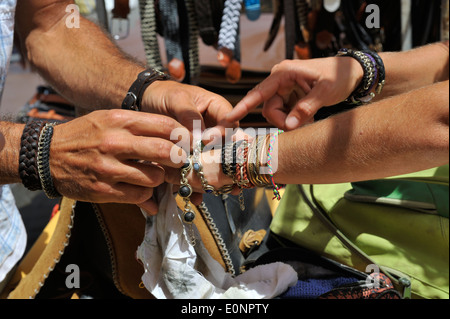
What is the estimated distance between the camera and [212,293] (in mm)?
985

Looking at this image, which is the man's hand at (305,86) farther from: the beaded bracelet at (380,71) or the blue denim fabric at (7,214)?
the blue denim fabric at (7,214)

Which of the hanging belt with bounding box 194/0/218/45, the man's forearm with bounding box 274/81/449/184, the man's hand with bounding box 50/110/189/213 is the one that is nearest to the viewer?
the man's forearm with bounding box 274/81/449/184

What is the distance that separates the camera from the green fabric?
0.96m

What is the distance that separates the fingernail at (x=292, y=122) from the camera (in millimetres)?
1020

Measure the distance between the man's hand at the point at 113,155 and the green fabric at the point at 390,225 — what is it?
38 cm

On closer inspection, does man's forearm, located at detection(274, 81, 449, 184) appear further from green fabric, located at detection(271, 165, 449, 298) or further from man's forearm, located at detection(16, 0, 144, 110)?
man's forearm, located at detection(16, 0, 144, 110)

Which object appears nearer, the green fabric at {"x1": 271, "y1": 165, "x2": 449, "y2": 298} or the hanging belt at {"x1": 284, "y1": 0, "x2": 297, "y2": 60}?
the green fabric at {"x1": 271, "y1": 165, "x2": 449, "y2": 298}

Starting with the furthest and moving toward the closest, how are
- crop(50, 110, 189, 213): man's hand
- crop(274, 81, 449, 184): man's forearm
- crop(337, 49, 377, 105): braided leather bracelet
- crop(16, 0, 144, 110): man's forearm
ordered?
crop(16, 0, 144, 110): man's forearm
crop(337, 49, 377, 105): braided leather bracelet
crop(50, 110, 189, 213): man's hand
crop(274, 81, 449, 184): man's forearm

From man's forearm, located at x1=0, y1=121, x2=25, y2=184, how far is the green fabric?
0.64m

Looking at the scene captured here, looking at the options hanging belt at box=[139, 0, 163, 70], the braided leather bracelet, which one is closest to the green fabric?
the braided leather bracelet

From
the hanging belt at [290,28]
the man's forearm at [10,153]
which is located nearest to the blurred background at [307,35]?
the hanging belt at [290,28]
